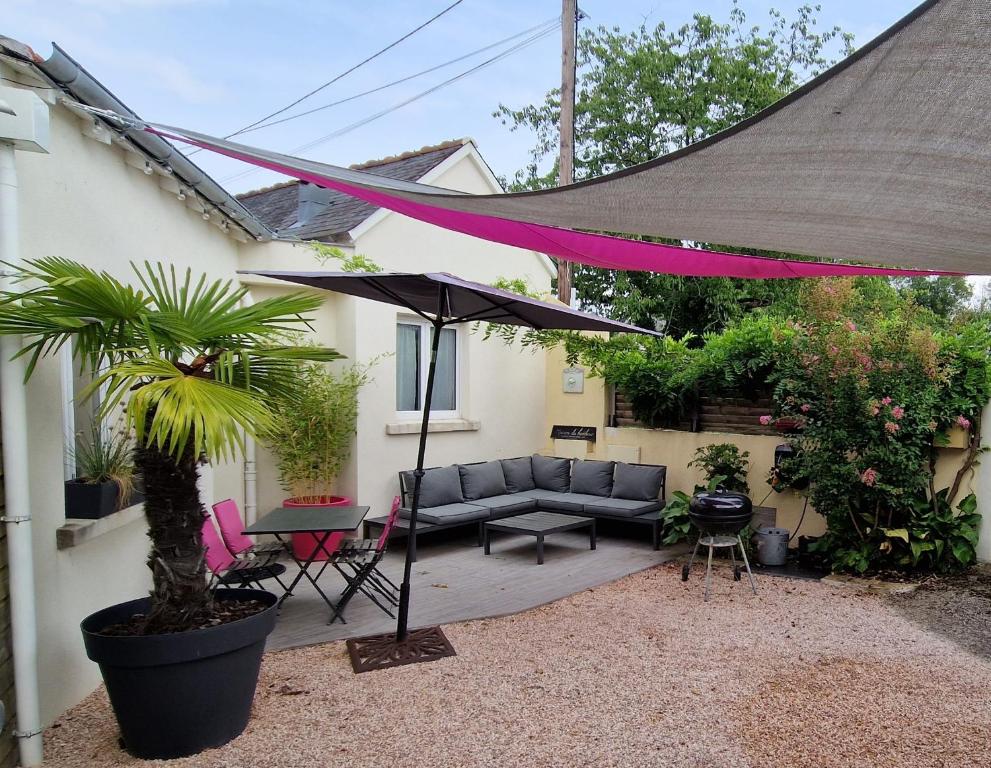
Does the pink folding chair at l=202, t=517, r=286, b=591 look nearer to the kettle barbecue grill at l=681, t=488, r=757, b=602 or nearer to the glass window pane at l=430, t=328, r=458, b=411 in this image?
the kettle barbecue grill at l=681, t=488, r=757, b=602

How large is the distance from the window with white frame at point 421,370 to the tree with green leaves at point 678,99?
655 cm

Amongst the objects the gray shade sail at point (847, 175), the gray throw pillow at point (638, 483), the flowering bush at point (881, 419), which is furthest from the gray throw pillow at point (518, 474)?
the gray shade sail at point (847, 175)

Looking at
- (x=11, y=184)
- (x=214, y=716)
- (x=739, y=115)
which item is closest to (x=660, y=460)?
(x=214, y=716)

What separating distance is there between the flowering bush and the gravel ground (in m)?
1.19

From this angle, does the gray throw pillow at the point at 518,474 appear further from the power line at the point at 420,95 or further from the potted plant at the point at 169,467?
the power line at the point at 420,95

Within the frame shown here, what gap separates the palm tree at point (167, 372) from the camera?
274cm

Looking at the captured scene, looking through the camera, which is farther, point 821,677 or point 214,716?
point 821,677

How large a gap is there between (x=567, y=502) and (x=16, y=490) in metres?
5.88

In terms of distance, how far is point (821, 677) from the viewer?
4145mm

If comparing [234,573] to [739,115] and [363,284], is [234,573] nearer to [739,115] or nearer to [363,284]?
[363,284]

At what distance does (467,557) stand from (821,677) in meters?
3.83

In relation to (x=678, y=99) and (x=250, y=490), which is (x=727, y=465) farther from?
(x=678, y=99)

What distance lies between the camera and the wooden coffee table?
6.98 meters

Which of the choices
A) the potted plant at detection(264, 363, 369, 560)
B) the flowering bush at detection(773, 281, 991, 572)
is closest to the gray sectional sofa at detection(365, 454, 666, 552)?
the potted plant at detection(264, 363, 369, 560)
